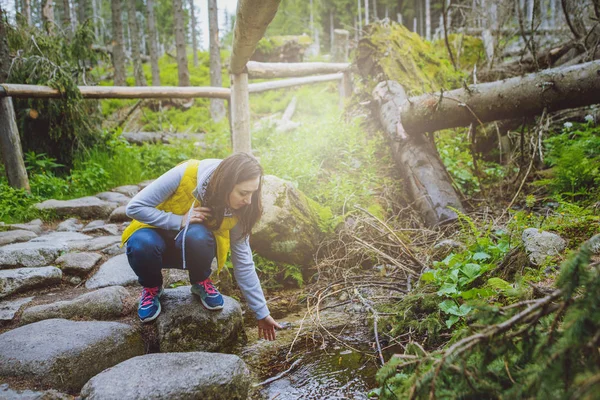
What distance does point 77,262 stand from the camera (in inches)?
122

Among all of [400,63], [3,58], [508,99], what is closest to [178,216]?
[508,99]

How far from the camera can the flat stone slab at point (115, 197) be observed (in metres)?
4.91

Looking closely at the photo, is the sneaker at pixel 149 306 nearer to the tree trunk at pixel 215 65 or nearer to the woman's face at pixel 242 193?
the woman's face at pixel 242 193

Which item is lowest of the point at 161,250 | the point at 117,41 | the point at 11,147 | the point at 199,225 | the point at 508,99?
the point at 161,250

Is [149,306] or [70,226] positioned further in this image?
[70,226]

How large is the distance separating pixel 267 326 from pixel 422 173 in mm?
2723

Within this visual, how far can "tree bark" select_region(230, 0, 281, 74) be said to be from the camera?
2219 millimetres

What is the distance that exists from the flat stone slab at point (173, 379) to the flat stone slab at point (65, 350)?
27cm

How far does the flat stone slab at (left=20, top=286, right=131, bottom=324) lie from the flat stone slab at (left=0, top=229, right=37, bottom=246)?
1.41 meters

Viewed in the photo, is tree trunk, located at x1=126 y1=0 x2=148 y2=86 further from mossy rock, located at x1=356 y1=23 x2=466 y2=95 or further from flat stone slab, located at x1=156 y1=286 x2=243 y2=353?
flat stone slab, located at x1=156 y1=286 x2=243 y2=353

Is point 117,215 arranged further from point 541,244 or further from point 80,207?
point 541,244

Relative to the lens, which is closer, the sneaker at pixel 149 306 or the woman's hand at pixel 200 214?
the woman's hand at pixel 200 214

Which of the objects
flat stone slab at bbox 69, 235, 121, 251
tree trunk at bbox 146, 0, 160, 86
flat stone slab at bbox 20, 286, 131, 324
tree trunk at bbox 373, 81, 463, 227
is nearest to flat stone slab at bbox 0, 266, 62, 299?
flat stone slab at bbox 20, 286, 131, 324

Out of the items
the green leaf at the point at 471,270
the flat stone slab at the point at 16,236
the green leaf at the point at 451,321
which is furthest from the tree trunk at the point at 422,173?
the flat stone slab at the point at 16,236
